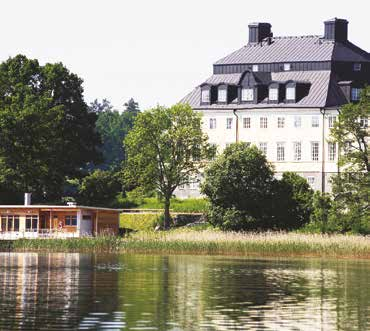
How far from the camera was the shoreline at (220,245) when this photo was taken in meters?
90.8

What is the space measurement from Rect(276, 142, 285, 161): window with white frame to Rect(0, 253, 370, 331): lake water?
5656cm

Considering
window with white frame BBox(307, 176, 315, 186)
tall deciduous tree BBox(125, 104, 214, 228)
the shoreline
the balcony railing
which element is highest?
tall deciduous tree BBox(125, 104, 214, 228)

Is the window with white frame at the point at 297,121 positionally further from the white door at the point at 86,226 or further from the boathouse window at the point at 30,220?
the boathouse window at the point at 30,220

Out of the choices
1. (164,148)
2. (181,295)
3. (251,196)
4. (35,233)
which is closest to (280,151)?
(164,148)

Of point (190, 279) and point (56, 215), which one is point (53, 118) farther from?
point (190, 279)

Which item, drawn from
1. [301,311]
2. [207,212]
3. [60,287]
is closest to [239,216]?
[207,212]

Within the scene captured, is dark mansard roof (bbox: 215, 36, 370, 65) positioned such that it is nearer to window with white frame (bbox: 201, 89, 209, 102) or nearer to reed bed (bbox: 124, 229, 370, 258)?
window with white frame (bbox: 201, 89, 209, 102)

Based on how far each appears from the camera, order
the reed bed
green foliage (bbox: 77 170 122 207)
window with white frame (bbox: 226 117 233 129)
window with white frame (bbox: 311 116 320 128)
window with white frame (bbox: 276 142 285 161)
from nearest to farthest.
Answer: the reed bed
green foliage (bbox: 77 170 122 207)
window with white frame (bbox: 311 116 320 128)
window with white frame (bbox: 276 142 285 161)
window with white frame (bbox: 226 117 233 129)

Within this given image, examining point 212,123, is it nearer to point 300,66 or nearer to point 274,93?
point 274,93

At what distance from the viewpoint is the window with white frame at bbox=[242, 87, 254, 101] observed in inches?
5709

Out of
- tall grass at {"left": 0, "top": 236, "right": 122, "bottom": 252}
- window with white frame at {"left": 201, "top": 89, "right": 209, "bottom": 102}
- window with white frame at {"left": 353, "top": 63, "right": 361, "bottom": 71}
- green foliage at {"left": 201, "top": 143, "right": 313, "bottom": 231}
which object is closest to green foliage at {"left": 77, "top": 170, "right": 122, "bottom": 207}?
window with white frame at {"left": 201, "top": 89, "right": 209, "bottom": 102}

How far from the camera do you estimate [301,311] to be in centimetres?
5150

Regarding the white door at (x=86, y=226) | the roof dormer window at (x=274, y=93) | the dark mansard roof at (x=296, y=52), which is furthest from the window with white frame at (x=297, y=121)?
the white door at (x=86, y=226)

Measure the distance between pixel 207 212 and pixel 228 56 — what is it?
3665 cm
